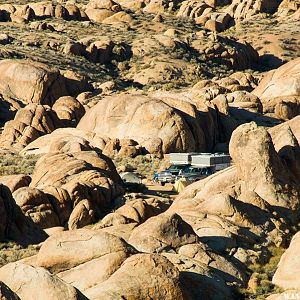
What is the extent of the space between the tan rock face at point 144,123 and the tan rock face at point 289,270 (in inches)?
1326

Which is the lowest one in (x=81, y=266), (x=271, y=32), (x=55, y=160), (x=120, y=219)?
(x=271, y=32)

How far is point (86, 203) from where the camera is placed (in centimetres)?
3722

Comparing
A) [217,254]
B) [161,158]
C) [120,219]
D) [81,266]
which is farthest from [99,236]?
[161,158]

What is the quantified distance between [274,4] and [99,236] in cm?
13134

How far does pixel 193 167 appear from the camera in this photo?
50562 millimetres

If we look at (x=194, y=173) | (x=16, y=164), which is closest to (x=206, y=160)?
(x=194, y=173)

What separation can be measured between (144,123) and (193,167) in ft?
33.2

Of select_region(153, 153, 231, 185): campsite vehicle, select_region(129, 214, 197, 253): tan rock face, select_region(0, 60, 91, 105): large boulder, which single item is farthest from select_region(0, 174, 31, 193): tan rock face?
select_region(0, 60, 91, 105): large boulder

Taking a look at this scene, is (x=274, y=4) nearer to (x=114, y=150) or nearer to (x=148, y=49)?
(x=148, y=49)

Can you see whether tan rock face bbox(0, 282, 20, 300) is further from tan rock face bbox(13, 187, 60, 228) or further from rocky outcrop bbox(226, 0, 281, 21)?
rocky outcrop bbox(226, 0, 281, 21)

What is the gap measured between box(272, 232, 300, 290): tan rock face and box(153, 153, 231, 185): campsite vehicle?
24008 mm

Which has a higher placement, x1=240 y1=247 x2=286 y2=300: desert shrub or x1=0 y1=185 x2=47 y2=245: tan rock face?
x1=240 y1=247 x2=286 y2=300: desert shrub

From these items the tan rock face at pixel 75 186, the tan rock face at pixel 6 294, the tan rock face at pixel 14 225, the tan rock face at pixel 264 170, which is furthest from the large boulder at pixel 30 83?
the tan rock face at pixel 6 294

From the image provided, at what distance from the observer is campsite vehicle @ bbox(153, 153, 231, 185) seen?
49188 millimetres
